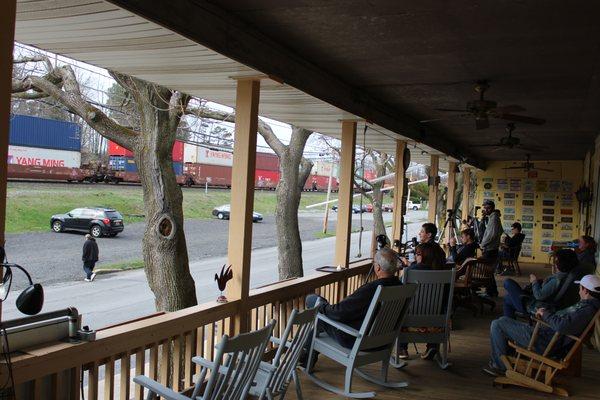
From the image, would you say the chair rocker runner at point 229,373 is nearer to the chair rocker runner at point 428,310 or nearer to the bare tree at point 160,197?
the chair rocker runner at point 428,310

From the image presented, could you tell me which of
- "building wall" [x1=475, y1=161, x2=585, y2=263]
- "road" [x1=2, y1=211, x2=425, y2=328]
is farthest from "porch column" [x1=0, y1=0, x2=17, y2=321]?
"building wall" [x1=475, y1=161, x2=585, y2=263]

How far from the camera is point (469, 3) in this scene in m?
3.06

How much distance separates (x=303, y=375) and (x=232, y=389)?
1696 millimetres

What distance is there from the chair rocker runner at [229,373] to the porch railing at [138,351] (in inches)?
12.2

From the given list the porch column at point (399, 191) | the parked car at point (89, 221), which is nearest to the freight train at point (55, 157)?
the parked car at point (89, 221)

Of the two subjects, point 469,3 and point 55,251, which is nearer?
point 469,3

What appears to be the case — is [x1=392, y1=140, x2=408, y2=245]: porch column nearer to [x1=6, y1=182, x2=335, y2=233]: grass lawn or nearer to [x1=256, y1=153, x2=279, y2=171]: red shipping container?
[x1=6, y1=182, x2=335, y2=233]: grass lawn

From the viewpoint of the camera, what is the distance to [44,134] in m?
23.4

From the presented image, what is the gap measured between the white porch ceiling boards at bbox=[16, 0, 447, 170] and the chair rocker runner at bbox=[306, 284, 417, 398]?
1779mm

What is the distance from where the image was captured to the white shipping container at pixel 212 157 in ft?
102

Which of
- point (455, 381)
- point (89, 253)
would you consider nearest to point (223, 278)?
point (455, 381)

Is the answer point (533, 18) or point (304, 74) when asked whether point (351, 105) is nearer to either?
point (304, 74)

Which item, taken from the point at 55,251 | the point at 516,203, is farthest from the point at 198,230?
the point at 516,203

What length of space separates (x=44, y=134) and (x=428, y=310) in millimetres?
22668
